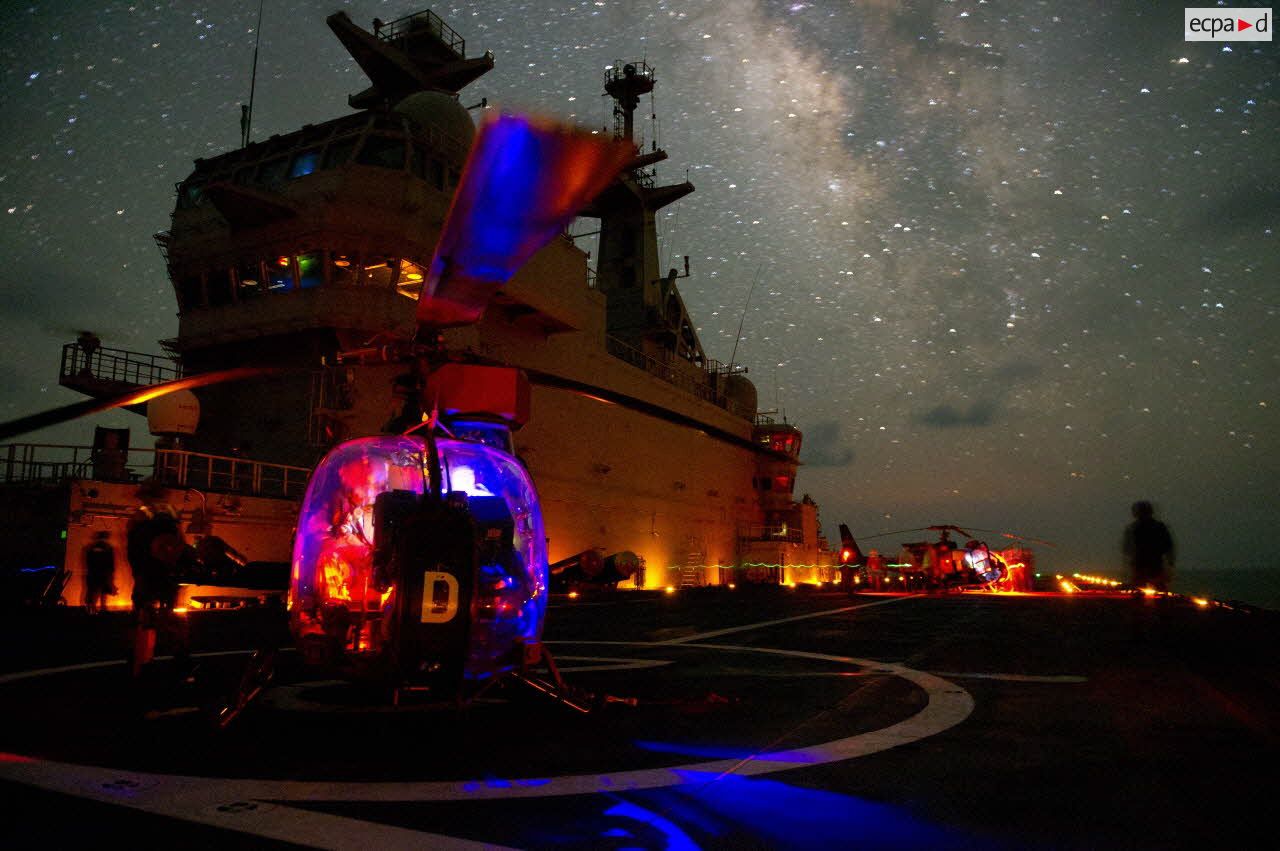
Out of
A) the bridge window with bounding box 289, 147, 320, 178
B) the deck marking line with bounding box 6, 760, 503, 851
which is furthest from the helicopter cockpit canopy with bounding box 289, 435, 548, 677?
the bridge window with bounding box 289, 147, 320, 178

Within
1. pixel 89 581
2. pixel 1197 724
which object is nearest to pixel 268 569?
pixel 1197 724

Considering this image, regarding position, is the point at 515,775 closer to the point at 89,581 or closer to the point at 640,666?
the point at 640,666

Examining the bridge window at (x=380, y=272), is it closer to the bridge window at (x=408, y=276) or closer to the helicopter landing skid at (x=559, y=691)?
the bridge window at (x=408, y=276)

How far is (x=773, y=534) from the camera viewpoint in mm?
53750

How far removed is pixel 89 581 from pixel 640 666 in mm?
16438

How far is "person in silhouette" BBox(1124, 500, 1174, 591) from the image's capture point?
11.4 meters

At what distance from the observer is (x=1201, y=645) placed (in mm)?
10609

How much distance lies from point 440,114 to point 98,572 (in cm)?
2047

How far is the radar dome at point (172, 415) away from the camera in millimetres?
23703

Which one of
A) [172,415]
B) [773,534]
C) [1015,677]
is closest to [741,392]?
[773,534]

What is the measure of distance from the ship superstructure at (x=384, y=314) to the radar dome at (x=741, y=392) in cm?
997

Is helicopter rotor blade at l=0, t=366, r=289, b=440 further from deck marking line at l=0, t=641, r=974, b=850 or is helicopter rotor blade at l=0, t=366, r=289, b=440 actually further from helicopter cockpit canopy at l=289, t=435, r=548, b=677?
deck marking line at l=0, t=641, r=974, b=850

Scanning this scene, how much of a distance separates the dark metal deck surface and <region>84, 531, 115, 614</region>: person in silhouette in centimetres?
1126

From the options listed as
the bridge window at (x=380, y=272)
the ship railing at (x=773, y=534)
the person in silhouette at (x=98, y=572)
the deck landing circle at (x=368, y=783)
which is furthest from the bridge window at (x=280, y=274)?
the ship railing at (x=773, y=534)
